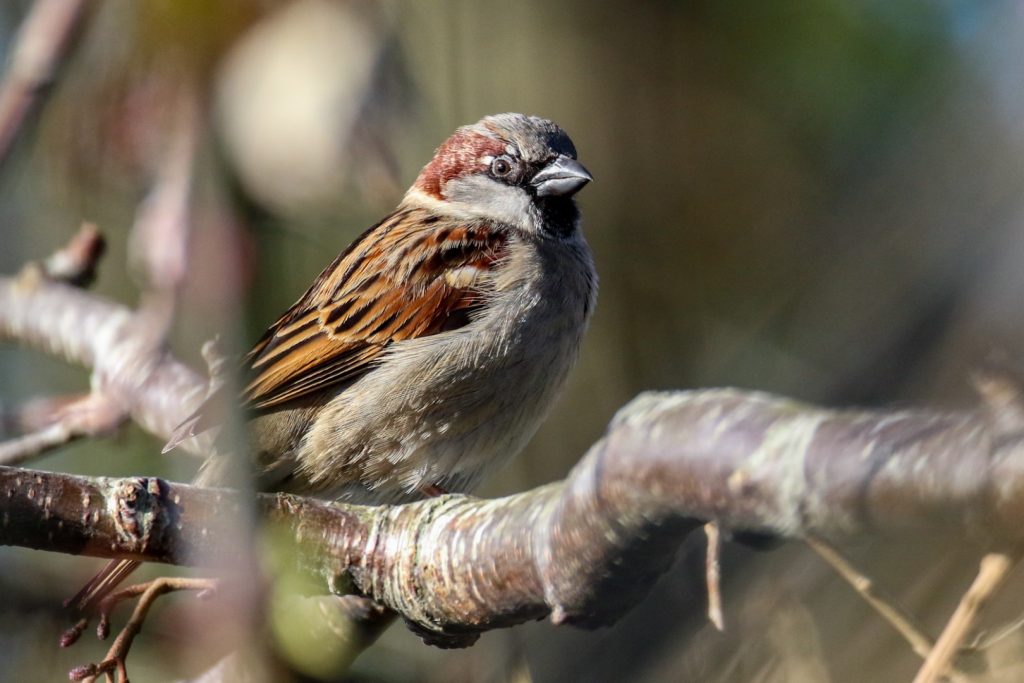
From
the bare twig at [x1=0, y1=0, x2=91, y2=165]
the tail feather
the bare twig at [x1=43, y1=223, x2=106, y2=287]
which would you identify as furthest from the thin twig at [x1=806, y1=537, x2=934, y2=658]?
the bare twig at [x1=43, y1=223, x2=106, y2=287]

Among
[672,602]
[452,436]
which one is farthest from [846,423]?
[452,436]

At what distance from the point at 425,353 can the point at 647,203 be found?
7.34ft

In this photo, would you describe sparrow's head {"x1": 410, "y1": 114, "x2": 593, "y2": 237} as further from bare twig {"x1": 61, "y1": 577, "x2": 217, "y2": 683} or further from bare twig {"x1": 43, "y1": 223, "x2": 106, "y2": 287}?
bare twig {"x1": 61, "y1": 577, "x2": 217, "y2": 683}

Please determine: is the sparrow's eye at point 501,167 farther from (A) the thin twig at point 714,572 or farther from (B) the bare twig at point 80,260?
(A) the thin twig at point 714,572

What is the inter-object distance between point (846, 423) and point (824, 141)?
14.0ft

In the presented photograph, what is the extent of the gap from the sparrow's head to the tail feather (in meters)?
1.46

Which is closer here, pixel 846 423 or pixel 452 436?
pixel 846 423

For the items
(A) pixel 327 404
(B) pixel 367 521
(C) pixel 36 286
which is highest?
(B) pixel 367 521

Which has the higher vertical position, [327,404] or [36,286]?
[327,404]

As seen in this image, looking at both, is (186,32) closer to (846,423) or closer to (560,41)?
(846,423)

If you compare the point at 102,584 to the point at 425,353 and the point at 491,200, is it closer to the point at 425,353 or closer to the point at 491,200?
the point at 425,353

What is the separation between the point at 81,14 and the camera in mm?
1848

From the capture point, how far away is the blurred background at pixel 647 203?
128 cm

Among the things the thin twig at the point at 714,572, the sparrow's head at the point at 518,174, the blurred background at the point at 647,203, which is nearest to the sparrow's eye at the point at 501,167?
the sparrow's head at the point at 518,174
